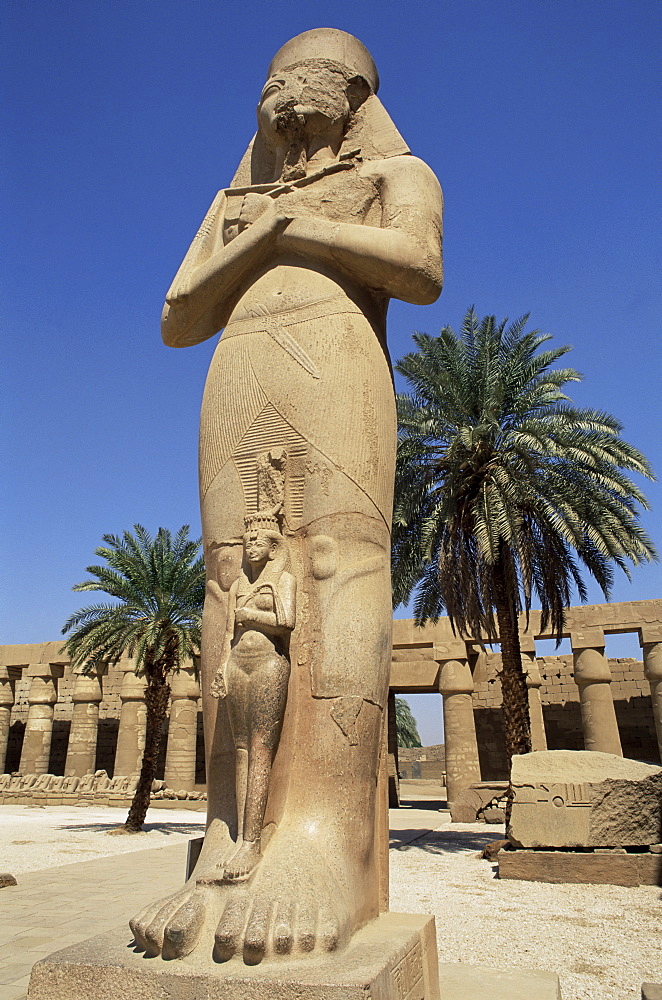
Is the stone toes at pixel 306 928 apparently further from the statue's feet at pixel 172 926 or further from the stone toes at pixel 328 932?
the statue's feet at pixel 172 926

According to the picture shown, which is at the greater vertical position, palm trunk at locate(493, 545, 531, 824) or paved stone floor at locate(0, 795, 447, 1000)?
palm trunk at locate(493, 545, 531, 824)

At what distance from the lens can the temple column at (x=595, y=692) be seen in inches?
683

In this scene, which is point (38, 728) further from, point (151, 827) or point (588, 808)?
point (588, 808)

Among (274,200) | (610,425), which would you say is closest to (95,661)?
(610,425)

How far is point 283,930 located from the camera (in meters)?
1.83

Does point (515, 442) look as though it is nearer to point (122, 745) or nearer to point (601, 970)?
point (601, 970)

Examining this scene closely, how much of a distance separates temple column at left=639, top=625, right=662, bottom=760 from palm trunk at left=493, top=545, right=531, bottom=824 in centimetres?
733

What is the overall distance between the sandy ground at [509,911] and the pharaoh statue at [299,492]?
1.04 metres

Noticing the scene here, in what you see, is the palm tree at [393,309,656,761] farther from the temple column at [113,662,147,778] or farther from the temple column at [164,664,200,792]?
the temple column at [113,662,147,778]

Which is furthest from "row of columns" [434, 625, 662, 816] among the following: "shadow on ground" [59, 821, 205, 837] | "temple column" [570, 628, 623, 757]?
"shadow on ground" [59, 821, 205, 837]

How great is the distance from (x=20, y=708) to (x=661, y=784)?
26.4m

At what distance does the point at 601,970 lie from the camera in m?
4.41

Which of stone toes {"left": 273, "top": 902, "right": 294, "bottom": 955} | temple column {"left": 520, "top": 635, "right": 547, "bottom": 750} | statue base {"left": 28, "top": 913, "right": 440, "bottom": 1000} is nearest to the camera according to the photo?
statue base {"left": 28, "top": 913, "right": 440, "bottom": 1000}

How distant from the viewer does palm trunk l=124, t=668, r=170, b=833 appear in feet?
43.9
